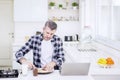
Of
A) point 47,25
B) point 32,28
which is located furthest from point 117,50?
point 32,28

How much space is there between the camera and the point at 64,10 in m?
6.66

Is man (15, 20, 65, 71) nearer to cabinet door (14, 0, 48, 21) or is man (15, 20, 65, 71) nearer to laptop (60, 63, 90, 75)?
laptop (60, 63, 90, 75)

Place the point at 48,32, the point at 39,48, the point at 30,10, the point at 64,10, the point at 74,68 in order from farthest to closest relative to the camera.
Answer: the point at 64,10
the point at 30,10
the point at 39,48
the point at 48,32
the point at 74,68

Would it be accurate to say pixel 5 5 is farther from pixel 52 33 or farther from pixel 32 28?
pixel 52 33

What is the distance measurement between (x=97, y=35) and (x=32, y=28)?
1985 mm

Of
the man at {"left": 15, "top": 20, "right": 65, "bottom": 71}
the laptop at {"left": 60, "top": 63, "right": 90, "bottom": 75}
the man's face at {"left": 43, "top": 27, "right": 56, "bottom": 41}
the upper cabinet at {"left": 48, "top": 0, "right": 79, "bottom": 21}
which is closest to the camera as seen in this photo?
the laptop at {"left": 60, "top": 63, "right": 90, "bottom": 75}

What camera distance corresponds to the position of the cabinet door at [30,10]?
20.4ft

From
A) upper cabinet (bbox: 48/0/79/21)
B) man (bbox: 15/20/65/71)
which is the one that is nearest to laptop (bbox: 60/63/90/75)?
man (bbox: 15/20/65/71)

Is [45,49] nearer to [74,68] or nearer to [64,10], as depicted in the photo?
[74,68]

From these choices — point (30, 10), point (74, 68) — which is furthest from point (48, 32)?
point (30, 10)

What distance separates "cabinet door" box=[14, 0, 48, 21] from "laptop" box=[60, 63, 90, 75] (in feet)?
12.8

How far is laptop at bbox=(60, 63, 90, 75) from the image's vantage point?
2435 millimetres

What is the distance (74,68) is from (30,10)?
4022mm

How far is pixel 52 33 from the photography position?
297cm
